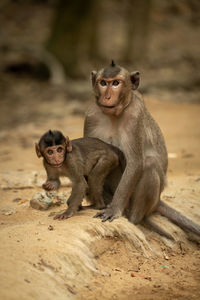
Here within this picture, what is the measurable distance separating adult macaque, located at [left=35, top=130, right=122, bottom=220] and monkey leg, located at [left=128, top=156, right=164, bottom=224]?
420mm

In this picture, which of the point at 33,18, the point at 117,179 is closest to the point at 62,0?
the point at 33,18

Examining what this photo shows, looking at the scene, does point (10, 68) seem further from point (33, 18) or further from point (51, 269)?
point (51, 269)

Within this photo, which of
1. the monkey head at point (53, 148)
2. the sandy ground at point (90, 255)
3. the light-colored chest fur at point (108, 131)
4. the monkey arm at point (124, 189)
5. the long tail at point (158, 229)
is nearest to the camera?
the sandy ground at point (90, 255)

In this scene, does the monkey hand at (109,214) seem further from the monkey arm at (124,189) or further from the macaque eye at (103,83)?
the macaque eye at (103,83)

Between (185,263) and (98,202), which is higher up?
(98,202)

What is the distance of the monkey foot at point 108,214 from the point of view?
20.6ft

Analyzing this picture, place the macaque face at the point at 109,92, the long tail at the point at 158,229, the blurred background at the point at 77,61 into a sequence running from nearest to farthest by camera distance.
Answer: the macaque face at the point at 109,92 < the long tail at the point at 158,229 < the blurred background at the point at 77,61

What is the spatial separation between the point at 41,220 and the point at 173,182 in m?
3.26

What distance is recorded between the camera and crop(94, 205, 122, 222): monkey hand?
628cm

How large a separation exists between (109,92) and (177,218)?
Answer: 2.17 m

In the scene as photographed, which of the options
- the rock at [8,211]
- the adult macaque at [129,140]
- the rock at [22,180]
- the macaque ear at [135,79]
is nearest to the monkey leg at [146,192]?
the adult macaque at [129,140]

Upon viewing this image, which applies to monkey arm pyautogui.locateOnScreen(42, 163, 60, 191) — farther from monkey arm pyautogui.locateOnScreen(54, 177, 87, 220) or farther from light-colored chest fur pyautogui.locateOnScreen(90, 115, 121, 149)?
light-colored chest fur pyautogui.locateOnScreen(90, 115, 121, 149)

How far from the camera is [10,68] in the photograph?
2023 centimetres

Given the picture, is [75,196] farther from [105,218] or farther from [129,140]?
[129,140]
